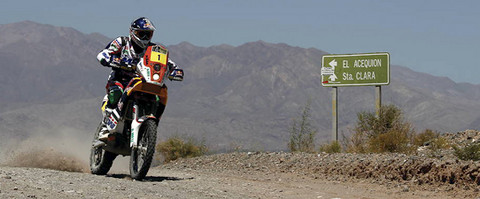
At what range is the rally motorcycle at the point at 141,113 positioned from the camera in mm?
11977

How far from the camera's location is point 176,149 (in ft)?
71.9

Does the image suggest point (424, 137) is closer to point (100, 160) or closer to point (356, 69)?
point (356, 69)

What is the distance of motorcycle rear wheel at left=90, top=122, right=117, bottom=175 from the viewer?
13.6 meters

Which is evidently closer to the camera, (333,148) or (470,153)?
(470,153)

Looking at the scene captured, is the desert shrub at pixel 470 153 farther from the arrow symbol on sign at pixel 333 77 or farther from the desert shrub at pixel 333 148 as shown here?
the arrow symbol on sign at pixel 333 77

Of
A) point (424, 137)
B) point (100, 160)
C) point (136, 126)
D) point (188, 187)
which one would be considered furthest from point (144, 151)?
point (424, 137)

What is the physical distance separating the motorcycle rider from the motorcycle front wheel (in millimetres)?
928

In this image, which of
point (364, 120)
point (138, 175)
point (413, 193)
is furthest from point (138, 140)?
point (364, 120)

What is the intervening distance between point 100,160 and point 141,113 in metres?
1.92

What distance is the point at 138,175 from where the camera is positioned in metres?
12.2

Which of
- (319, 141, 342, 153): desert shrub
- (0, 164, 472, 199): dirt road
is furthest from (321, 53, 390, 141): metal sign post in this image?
(0, 164, 472, 199): dirt road

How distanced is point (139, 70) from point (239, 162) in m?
6.12

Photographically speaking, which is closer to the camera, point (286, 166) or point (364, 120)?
point (286, 166)

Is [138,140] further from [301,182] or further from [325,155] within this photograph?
[325,155]
